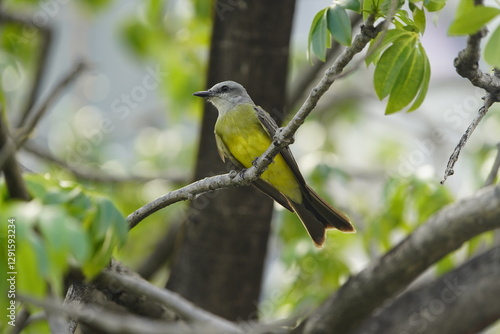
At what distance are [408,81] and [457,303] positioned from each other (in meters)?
1.30

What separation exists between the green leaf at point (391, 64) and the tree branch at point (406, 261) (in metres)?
0.75

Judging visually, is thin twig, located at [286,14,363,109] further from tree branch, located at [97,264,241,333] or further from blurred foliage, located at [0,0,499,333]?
tree branch, located at [97,264,241,333]

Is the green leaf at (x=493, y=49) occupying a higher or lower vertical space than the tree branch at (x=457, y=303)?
higher

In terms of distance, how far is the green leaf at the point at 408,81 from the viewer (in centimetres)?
271

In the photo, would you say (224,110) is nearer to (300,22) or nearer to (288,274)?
(288,274)

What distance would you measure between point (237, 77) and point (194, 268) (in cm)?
130

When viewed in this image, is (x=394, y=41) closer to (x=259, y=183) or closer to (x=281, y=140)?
(x=281, y=140)

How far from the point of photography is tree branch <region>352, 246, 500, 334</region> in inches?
133

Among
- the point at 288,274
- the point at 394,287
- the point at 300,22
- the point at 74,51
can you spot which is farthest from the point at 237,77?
the point at 300,22

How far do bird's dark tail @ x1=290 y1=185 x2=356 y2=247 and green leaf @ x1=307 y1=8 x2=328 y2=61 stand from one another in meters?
1.47

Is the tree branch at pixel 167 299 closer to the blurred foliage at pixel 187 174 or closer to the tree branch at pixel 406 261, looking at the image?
the blurred foliage at pixel 187 174

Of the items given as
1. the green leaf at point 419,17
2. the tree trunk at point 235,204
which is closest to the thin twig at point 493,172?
the green leaf at point 419,17

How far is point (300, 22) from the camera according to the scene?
977 cm

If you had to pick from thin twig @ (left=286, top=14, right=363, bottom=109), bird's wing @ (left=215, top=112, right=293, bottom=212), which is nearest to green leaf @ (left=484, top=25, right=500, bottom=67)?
bird's wing @ (left=215, top=112, right=293, bottom=212)
